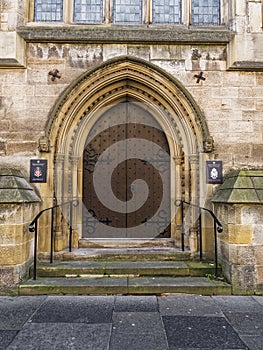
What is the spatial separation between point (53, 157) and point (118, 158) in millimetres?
1330

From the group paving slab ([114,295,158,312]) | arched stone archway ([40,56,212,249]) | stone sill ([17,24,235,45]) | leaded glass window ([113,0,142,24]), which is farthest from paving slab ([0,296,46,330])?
leaded glass window ([113,0,142,24])

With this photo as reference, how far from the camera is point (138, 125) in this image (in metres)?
5.91

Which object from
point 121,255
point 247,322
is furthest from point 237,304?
point 121,255

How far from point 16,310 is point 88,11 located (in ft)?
17.8

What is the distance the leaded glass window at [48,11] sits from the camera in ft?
18.4

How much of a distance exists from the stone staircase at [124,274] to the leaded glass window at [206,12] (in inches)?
179

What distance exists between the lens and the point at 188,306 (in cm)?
362

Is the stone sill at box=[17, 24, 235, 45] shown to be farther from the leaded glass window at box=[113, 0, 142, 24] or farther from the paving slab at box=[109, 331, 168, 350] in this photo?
the paving slab at box=[109, 331, 168, 350]

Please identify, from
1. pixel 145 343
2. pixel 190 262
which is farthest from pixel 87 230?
pixel 145 343

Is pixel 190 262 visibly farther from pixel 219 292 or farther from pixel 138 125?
pixel 138 125

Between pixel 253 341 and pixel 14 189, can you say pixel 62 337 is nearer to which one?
pixel 253 341

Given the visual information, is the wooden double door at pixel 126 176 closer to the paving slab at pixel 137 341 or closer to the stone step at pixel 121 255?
the stone step at pixel 121 255

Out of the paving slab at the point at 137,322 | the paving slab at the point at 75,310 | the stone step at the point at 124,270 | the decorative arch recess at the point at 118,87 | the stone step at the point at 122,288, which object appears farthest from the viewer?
the decorative arch recess at the point at 118,87

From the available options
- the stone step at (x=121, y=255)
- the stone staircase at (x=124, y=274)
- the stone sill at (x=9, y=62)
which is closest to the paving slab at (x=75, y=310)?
the stone staircase at (x=124, y=274)
